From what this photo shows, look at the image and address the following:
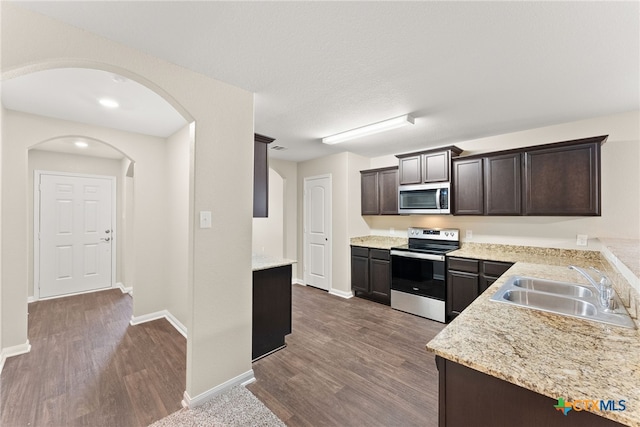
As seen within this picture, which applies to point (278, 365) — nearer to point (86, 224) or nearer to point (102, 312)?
point (102, 312)

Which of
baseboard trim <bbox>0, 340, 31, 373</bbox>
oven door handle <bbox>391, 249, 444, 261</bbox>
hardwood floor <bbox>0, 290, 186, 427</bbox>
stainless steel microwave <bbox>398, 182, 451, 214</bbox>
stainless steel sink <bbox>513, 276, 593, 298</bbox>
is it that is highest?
stainless steel microwave <bbox>398, 182, 451, 214</bbox>

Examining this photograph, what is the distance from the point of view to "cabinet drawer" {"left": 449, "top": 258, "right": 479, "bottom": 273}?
124 inches

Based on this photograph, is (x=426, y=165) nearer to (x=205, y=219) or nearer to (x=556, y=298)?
(x=556, y=298)

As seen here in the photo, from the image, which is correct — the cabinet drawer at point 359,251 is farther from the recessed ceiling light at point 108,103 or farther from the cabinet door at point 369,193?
the recessed ceiling light at point 108,103

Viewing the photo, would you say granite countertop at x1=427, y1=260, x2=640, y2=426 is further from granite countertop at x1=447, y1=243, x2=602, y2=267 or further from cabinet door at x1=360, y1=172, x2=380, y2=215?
cabinet door at x1=360, y1=172, x2=380, y2=215

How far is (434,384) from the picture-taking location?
2.13 metres

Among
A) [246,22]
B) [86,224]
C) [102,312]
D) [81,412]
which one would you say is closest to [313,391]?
[81,412]

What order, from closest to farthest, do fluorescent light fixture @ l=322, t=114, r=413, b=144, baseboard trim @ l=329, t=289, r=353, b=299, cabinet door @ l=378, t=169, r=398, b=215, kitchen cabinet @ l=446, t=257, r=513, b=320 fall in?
fluorescent light fixture @ l=322, t=114, r=413, b=144
kitchen cabinet @ l=446, t=257, r=513, b=320
cabinet door @ l=378, t=169, r=398, b=215
baseboard trim @ l=329, t=289, r=353, b=299

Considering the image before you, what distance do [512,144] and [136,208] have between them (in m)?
4.93

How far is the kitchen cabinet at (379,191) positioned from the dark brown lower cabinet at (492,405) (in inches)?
129

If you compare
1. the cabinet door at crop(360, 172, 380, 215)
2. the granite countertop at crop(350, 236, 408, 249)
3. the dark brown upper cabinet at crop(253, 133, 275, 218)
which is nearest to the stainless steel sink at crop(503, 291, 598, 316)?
the dark brown upper cabinet at crop(253, 133, 275, 218)

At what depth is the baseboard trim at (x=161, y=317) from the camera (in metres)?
3.14

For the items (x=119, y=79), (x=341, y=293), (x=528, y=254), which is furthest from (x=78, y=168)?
(x=528, y=254)

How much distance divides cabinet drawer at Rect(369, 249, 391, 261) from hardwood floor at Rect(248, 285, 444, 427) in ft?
2.88
